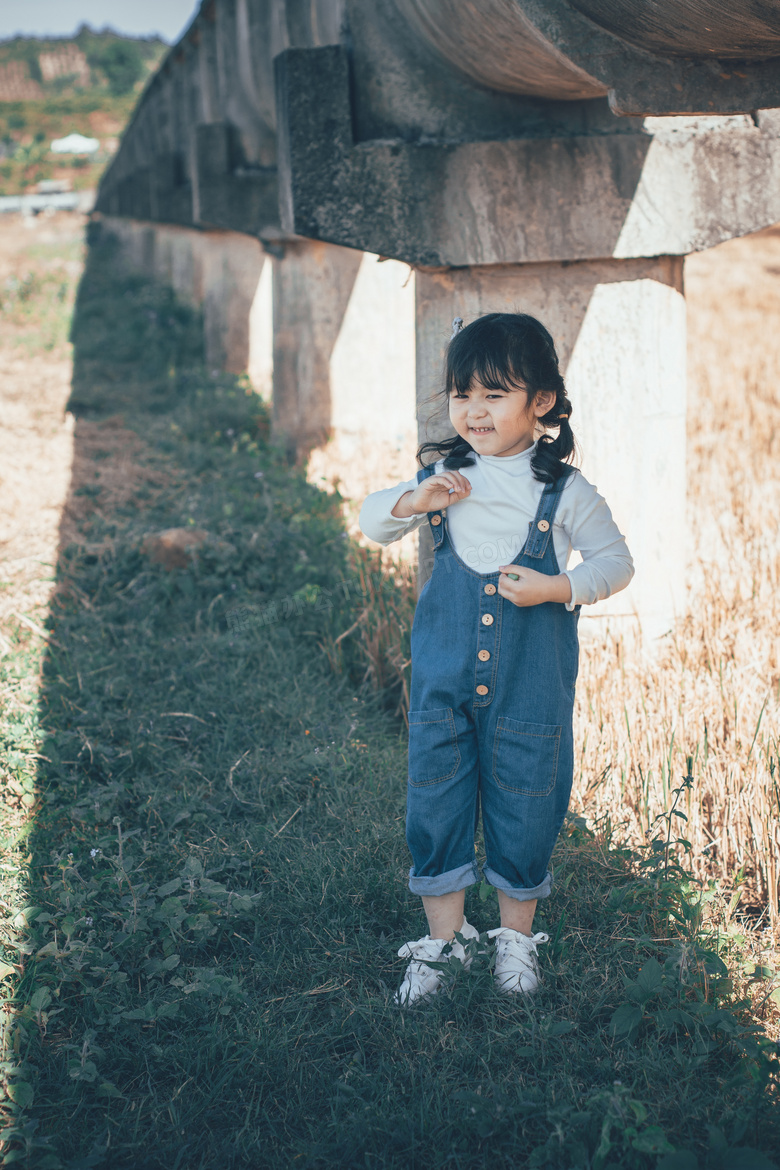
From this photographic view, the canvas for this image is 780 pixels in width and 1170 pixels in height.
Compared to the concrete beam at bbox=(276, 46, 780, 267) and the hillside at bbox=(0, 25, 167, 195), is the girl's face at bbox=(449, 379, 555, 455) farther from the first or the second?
the hillside at bbox=(0, 25, 167, 195)

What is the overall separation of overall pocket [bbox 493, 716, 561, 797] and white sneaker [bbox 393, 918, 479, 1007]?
41cm

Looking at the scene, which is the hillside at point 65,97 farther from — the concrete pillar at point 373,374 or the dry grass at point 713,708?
the dry grass at point 713,708

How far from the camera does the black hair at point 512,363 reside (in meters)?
2.15

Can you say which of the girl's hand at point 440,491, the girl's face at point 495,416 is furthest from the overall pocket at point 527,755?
the girl's face at point 495,416

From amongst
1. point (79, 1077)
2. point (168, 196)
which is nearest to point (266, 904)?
point (79, 1077)

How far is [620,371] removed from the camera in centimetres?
364

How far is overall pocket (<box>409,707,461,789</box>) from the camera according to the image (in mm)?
2215

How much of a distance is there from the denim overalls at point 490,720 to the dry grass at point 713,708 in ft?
2.18

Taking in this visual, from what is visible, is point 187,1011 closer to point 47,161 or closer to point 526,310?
point 526,310

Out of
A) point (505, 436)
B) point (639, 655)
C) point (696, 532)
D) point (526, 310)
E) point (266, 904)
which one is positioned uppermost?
point (526, 310)

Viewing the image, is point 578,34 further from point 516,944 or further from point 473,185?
point 516,944

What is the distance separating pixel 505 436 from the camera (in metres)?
2.21

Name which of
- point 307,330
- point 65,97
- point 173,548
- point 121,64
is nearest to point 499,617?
point 173,548

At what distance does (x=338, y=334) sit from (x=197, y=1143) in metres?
5.60
